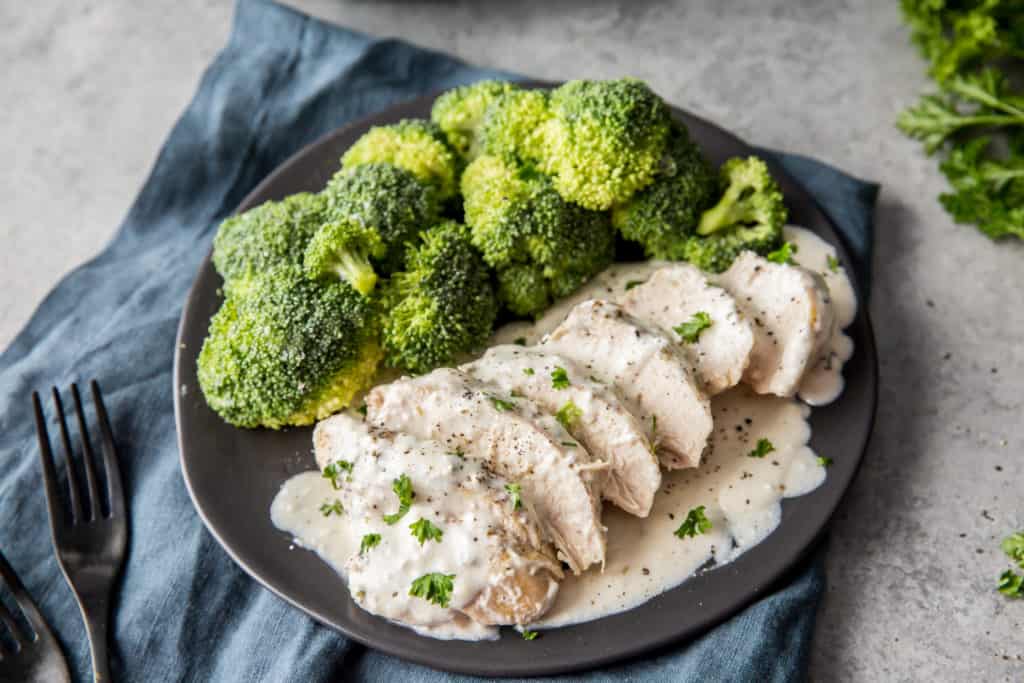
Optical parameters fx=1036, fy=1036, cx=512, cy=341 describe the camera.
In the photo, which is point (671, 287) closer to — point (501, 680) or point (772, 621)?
point (772, 621)

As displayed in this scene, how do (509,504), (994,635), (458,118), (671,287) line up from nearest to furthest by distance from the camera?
1. (509,504)
2. (994,635)
3. (671,287)
4. (458,118)

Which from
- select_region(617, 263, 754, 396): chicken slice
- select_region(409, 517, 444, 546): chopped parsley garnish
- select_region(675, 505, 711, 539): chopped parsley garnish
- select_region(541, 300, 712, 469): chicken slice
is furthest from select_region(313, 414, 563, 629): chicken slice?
select_region(617, 263, 754, 396): chicken slice

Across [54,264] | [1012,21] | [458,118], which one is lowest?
[1012,21]

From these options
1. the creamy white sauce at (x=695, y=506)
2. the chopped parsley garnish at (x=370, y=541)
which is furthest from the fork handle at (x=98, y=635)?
the chopped parsley garnish at (x=370, y=541)

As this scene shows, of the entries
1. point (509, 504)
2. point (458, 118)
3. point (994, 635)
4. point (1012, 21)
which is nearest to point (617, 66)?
point (458, 118)

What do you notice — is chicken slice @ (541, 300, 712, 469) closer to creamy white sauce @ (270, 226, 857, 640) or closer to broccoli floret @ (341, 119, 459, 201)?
creamy white sauce @ (270, 226, 857, 640)

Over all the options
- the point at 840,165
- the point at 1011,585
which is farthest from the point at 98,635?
the point at 840,165
